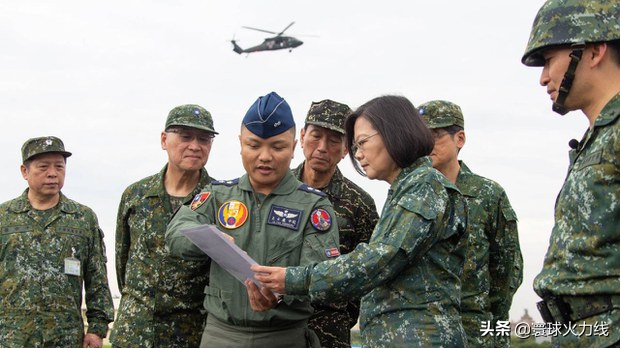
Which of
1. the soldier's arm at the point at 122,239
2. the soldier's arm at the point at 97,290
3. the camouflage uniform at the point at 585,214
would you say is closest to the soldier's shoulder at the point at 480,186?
the soldier's arm at the point at 122,239

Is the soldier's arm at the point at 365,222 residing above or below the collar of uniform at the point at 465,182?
below

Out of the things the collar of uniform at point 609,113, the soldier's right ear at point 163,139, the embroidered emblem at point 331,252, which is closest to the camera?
the collar of uniform at point 609,113

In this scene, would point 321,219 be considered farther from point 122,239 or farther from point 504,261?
point 122,239

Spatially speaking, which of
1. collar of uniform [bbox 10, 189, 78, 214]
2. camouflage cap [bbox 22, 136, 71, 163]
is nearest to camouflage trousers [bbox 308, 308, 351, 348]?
collar of uniform [bbox 10, 189, 78, 214]

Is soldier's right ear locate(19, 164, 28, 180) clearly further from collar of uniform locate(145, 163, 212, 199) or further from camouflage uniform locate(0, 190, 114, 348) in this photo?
collar of uniform locate(145, 163, 212, 199)

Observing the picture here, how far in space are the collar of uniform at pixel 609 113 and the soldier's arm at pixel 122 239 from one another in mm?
3984

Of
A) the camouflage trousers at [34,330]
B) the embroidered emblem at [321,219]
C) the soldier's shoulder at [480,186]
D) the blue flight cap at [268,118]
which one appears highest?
the blue flight cap at [268,118]

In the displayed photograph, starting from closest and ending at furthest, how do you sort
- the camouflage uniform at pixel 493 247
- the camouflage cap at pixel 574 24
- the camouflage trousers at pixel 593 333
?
the camouflage trousers at pixel 593 333, the camouflage cap at pixel 574 24, the camouflage uniform at pixel 493 247

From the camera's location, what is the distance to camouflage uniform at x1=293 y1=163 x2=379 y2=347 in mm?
5578

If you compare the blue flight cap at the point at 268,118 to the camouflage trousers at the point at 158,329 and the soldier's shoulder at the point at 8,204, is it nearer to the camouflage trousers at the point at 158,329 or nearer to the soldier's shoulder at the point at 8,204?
the camouflage trousers at the point at 158,329

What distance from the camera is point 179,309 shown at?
585 cm

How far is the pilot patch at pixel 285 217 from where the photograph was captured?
4699 mm

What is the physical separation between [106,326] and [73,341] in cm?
35

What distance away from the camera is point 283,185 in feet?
16.1
